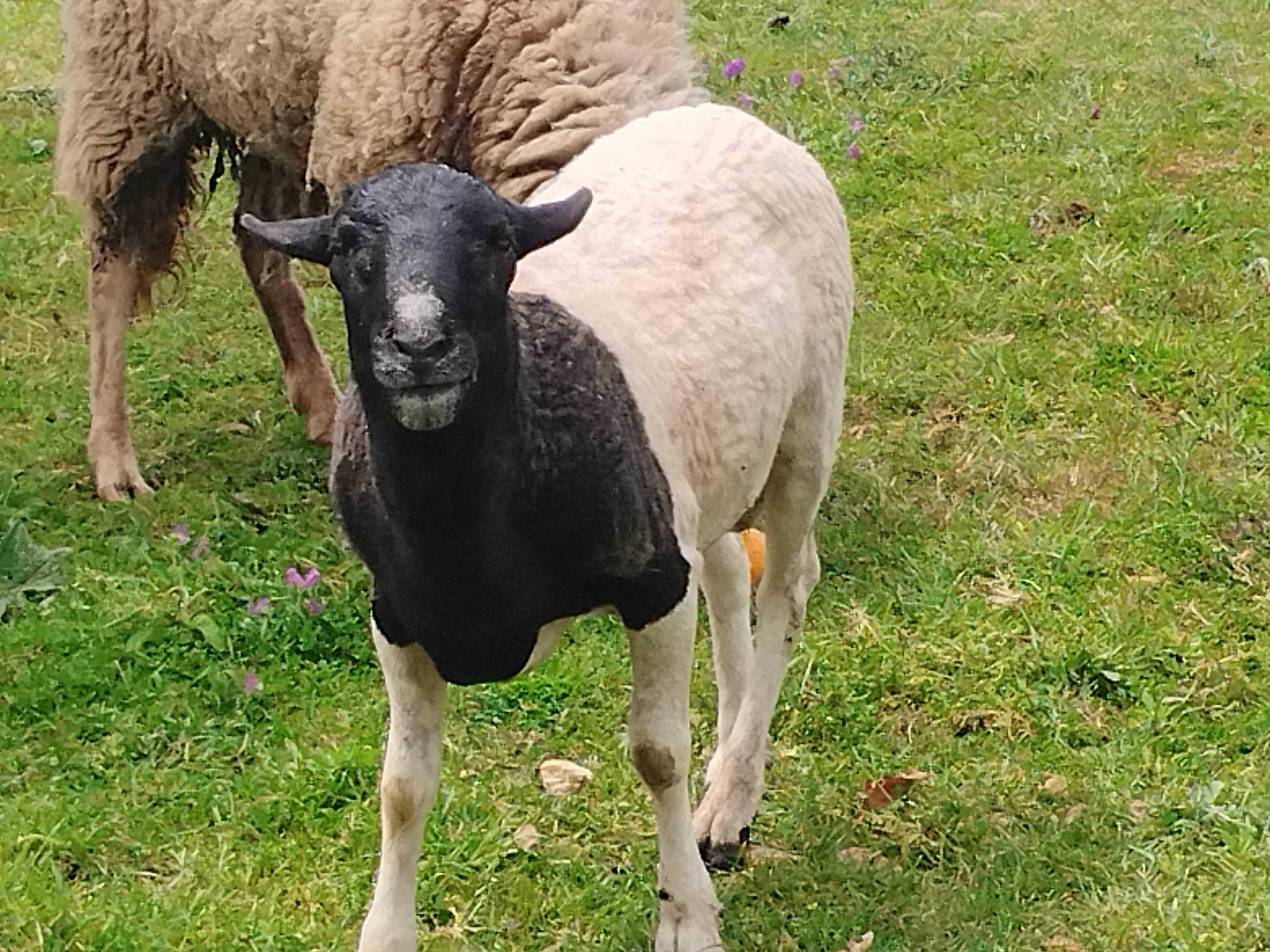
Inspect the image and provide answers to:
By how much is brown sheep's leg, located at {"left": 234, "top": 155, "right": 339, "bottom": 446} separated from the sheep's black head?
10.2ft

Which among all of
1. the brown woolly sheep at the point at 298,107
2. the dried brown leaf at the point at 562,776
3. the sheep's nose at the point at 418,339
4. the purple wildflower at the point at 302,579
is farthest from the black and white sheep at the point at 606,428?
the purple wildflower at the point at 302,579

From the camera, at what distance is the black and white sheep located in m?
2.24

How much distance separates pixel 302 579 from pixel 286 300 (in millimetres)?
1354

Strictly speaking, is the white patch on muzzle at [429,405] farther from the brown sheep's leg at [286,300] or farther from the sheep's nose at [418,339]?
the brown sheep's leg at [286,300]

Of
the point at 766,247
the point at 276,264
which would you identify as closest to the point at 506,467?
the point at 766,247

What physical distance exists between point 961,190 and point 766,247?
4114 millimetres

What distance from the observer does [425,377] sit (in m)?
2.14

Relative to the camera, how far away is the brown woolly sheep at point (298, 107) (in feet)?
13.1

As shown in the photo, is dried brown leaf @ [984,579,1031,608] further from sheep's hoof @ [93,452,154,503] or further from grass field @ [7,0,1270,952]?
sheep's hoof @ [93,452,154,503]

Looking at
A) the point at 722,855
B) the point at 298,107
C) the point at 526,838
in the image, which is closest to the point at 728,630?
the point at 722,855

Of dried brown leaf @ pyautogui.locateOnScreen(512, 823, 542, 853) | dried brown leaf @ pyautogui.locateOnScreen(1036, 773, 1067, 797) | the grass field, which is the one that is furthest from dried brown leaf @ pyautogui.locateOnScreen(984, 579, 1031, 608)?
→ dried brown leaf @ pyautogui.locateOnScreen(512, 823, 542, 853)

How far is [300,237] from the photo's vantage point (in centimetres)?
228

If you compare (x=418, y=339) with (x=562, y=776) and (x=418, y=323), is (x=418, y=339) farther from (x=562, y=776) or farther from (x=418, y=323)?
(x=562, y=776)

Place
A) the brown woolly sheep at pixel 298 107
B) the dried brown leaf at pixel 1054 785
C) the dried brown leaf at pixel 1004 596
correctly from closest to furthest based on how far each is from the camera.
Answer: the dried brown leaf at pixel 1054 785, the brown woolly sheep at pixel 298 107, the dried brown leaf at pixel 1004 596
